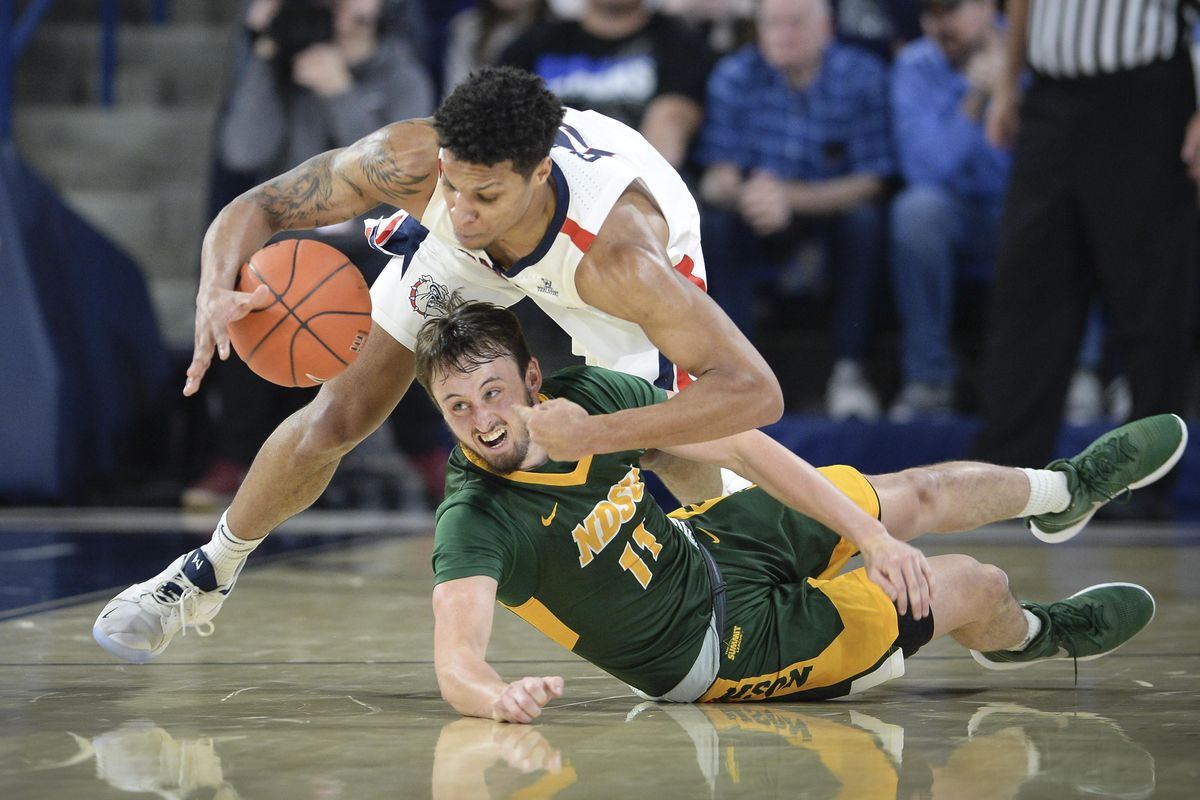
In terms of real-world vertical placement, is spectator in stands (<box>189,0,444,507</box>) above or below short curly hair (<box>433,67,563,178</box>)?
below

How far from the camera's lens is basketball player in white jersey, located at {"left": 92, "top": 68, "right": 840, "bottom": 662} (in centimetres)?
295

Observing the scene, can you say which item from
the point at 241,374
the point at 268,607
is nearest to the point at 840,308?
the point at 241,374

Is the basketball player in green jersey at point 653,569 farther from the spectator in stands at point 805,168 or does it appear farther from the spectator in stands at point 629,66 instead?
Result: the spectator in stands at point 629,66

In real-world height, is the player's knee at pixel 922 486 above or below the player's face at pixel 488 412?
below

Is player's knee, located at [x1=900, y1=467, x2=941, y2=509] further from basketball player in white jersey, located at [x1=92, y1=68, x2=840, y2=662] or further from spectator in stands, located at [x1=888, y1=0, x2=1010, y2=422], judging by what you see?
spectator in stands, located at [x1=888, y1=0, x2=1010, y2=422]

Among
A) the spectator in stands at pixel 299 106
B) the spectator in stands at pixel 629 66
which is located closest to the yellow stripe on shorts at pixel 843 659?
the spectator in stands at pixel 629 66

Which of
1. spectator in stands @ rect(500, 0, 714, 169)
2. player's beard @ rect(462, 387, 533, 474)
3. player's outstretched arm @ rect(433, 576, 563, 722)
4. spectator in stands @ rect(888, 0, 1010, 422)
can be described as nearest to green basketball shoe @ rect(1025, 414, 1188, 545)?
player's beard @ rect(462, 387, 533, 474)

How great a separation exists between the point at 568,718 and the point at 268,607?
189 cm

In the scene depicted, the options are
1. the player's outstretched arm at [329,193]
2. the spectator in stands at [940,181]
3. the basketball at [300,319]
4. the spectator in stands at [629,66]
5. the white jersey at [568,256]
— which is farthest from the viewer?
the spectator in stands at [629,66]

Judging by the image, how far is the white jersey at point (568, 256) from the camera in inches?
126

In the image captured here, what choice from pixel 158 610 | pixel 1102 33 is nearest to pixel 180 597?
pixel 158 610

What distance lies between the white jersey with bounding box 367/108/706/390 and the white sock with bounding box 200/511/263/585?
0.61m

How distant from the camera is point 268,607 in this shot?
4.52 meters

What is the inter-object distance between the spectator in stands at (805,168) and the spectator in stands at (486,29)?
4.06ft
